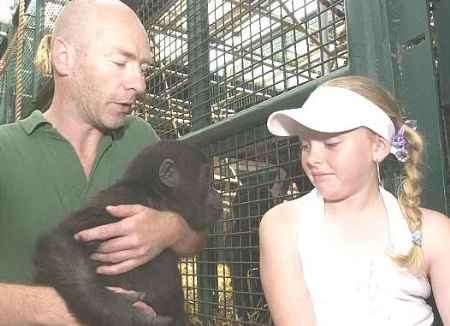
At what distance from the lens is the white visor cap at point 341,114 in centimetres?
154

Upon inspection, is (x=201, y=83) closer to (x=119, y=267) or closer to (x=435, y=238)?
(x=119, y=267)

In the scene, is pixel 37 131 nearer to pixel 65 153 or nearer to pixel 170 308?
pixel 65 153

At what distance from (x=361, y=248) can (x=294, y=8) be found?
4.17 feet

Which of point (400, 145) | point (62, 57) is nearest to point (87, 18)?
point (62, 57)

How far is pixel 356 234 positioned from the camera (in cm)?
167

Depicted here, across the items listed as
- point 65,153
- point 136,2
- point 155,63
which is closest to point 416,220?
point 65,153

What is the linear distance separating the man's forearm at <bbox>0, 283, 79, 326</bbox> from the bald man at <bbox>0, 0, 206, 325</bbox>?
15 cm

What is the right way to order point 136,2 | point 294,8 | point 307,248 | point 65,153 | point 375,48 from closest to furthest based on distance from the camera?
point 307,248, point 375,48, point 65,153, point 294,8, point 136,2

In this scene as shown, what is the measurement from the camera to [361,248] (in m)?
1.62

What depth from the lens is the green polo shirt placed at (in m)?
2.11

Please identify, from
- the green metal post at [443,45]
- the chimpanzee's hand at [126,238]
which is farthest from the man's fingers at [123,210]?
the green metal post at [443,45]

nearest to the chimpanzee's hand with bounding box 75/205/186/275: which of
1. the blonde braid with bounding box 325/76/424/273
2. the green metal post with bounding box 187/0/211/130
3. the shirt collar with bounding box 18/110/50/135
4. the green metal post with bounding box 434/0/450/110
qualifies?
the shirt collar with bounding box 18/110/50/135

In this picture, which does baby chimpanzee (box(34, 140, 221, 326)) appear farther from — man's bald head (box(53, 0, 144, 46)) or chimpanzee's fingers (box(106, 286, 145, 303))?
man's bald head (box(53, 0, 144, 46))

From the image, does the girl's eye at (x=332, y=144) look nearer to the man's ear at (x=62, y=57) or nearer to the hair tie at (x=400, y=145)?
the hair tie at (x=400, y=145)
